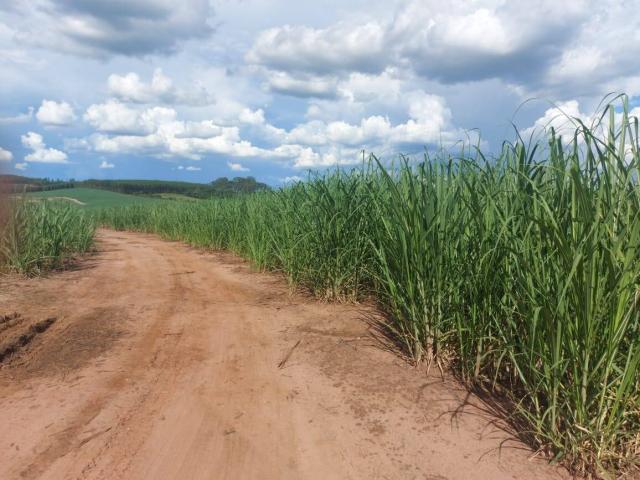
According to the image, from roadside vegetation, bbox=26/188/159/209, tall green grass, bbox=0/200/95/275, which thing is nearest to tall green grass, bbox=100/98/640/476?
tall green grass, bbox=0/200/95/275

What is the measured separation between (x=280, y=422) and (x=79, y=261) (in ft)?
26.2

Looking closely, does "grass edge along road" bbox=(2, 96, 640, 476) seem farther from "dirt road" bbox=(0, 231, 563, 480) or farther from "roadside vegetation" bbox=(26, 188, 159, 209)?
"roadside vegetation" bbox=(26, 188, 159, 209)

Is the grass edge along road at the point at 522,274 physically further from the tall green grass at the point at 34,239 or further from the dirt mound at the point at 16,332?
the tall green grass at the point at 34,239

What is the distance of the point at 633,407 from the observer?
217cm

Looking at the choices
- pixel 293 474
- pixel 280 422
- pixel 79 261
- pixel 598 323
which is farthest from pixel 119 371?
pixel 79 261

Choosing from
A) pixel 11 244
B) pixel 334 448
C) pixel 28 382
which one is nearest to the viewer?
pixel 334 448

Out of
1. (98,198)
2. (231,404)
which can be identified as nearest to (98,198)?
(98,198)

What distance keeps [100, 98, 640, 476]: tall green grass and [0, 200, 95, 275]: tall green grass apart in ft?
15.5

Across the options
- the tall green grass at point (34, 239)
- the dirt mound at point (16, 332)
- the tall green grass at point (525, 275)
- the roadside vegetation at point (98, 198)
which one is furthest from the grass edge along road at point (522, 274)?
the roadside vegetation at point (98, 198)

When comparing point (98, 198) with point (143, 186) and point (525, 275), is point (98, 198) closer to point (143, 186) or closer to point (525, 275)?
point (143, 186)

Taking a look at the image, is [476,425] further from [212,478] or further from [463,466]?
[212,478]

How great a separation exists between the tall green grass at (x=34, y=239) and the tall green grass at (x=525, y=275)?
186 inches

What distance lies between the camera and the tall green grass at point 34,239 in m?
6.93

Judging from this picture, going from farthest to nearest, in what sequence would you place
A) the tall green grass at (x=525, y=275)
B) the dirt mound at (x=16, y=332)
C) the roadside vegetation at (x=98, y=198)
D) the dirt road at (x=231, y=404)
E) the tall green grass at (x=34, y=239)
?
the roadside vegetation at (x=98, y=198) < the tall green grass at (x=34, y=239) < the dirt mound at (x=16, y=332) < the dirt road at (x=231, y=404) < the tall green grass at (x=525, y=275)
